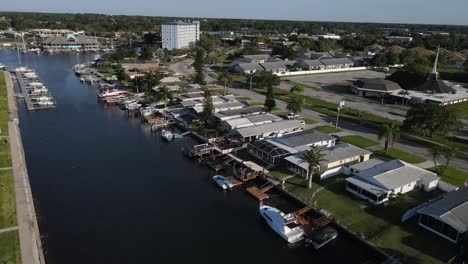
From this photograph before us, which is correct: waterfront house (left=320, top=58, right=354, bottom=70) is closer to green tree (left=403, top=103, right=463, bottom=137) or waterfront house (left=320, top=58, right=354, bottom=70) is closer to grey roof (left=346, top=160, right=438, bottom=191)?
green tree (left=403, top=103, right=463, bottom=137)

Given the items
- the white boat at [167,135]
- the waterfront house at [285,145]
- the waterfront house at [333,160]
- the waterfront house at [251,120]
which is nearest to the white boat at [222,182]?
the waterfront house at [285,145]

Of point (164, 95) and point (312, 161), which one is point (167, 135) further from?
point (312, 161)

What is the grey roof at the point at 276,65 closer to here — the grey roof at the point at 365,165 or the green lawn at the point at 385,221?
the grey roof at the point at 365,165

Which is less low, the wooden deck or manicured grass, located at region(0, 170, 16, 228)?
manicured grass, located at region(0, 170, 16, 228)

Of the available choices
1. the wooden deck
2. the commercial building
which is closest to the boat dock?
the wooden deck

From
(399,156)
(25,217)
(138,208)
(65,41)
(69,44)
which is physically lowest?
(138,208)

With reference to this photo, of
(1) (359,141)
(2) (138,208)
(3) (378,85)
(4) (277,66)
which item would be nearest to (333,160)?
(1) (359,141)
